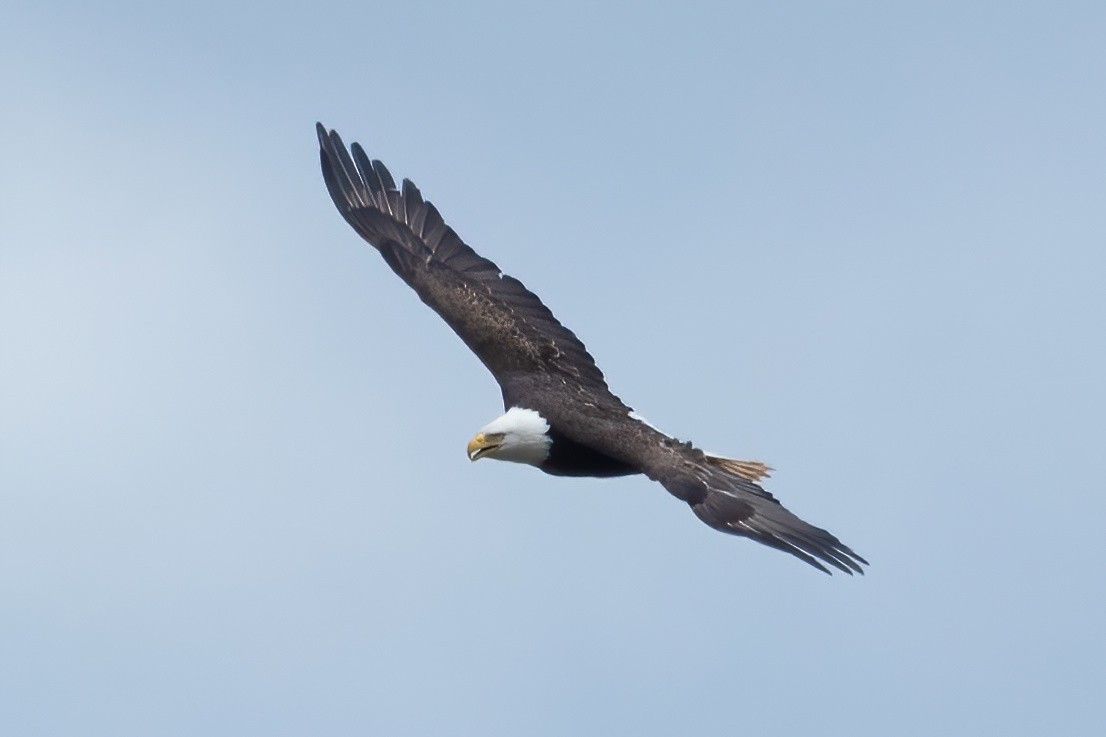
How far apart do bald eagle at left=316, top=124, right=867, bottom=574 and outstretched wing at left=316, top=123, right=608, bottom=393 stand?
1 centimetres

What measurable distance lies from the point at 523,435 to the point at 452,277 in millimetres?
2533

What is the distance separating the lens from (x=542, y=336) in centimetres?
2023

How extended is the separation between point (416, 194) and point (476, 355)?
2.22m

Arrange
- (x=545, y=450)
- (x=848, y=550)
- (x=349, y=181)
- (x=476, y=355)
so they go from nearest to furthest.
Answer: (x=848, y=550)
(x=545, y=450)
(x=476, y=355)
(x=349, y=181)

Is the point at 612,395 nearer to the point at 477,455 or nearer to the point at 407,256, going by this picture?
the point at 477,455

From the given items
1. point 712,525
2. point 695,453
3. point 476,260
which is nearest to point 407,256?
point 476,260

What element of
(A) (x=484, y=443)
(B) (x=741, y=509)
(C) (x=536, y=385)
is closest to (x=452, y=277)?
(C) (x=536, y=385)

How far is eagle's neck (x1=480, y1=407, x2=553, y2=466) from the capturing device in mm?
19000

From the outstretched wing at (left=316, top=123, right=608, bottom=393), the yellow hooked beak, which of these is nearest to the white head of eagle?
the yellow hooked beak

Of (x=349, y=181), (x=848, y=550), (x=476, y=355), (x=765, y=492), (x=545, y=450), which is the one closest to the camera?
(x=848, y=550)

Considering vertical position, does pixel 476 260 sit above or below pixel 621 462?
above

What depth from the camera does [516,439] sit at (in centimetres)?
1903

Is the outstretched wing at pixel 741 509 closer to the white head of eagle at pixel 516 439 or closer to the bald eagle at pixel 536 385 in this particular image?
the bald eagle at pixel 536 385

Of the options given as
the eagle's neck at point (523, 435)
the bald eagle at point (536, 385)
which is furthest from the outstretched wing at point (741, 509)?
the eagle's neck at point (523, 435)
